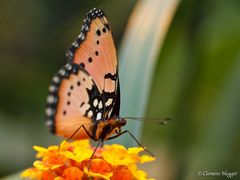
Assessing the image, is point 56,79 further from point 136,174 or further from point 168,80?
point 168,80

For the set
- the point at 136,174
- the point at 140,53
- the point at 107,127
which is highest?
the point at 140,53

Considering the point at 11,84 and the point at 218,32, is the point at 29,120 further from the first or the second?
the point at 218,32

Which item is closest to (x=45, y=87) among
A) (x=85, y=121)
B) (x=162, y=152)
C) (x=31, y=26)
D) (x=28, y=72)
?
(x=28, y=72)

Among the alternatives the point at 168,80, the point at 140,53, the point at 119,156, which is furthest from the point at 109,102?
the point at 168,80

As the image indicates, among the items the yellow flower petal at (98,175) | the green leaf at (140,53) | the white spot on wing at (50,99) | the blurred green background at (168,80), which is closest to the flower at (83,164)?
the yellow flower petal at (98,175)

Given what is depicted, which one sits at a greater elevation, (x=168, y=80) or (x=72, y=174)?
(x=168, y=80)

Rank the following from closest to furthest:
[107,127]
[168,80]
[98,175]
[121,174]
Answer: [98,175] → [121,174] → [107,127] → [168,80]
